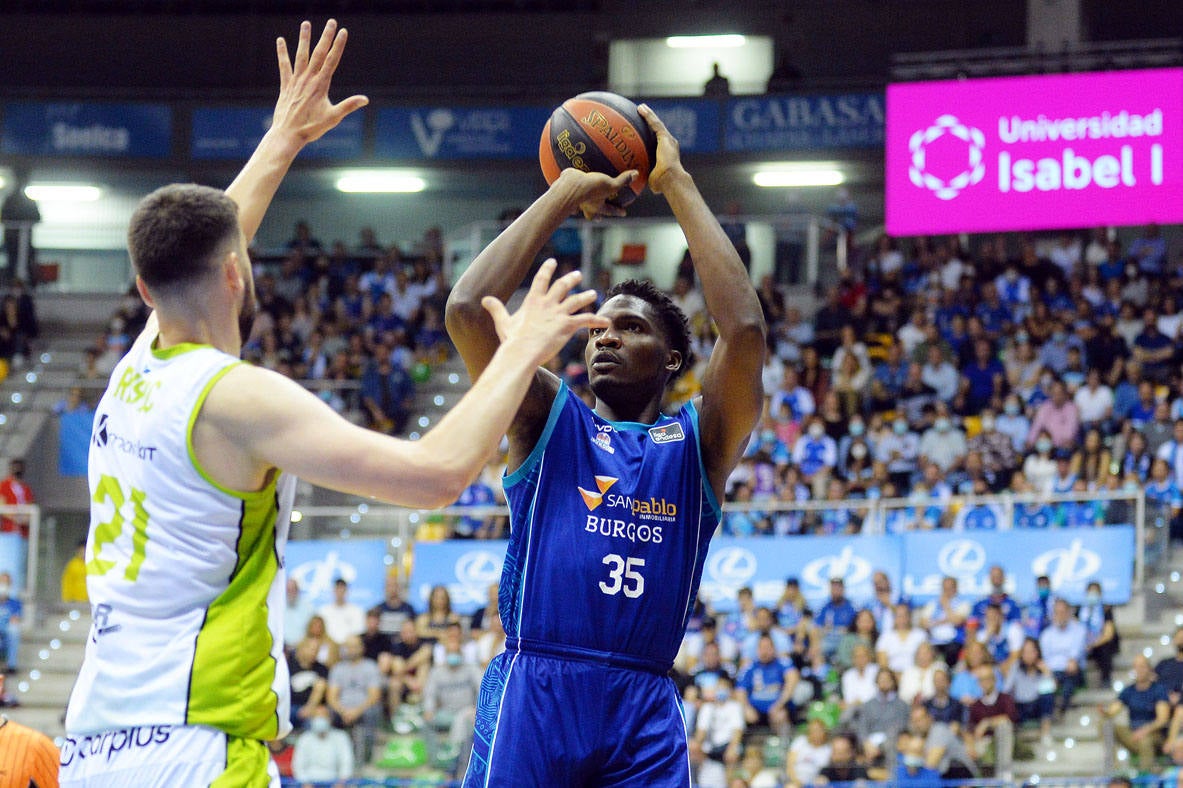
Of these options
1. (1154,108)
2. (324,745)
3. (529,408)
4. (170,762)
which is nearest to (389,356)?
(324,745)

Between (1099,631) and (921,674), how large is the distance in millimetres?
1832

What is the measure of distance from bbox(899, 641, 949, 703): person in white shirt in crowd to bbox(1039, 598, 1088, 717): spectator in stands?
1016mm

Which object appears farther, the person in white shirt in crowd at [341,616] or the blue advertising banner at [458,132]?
the blue advertising banner at [458,132]

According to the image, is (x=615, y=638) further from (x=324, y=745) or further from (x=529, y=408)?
(x=324, y=745)

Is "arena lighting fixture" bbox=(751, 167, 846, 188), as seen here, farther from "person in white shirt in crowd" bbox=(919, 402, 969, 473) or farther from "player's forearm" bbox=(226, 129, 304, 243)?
"player's forearm" bbox=(226, 129, 304, 243)

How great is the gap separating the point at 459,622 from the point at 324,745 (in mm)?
2105

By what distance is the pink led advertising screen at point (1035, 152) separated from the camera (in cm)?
2066

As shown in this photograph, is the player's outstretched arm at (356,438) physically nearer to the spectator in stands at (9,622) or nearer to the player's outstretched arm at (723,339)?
the player's outstretched arm at (723,339)

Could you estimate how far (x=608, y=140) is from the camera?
5.18 meters

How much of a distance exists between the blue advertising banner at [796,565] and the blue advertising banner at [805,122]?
10.9m

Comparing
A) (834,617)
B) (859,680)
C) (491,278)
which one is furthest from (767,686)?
(491,278)

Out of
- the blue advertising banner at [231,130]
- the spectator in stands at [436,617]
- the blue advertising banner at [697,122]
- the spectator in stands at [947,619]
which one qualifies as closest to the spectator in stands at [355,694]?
the spectator in stands at [436,617]

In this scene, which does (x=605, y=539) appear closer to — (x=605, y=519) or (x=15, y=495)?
(x=605, y=519)

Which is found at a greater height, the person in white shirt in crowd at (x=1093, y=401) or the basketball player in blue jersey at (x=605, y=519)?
the person in white shirt in crowd at (x=1093, y=401)
